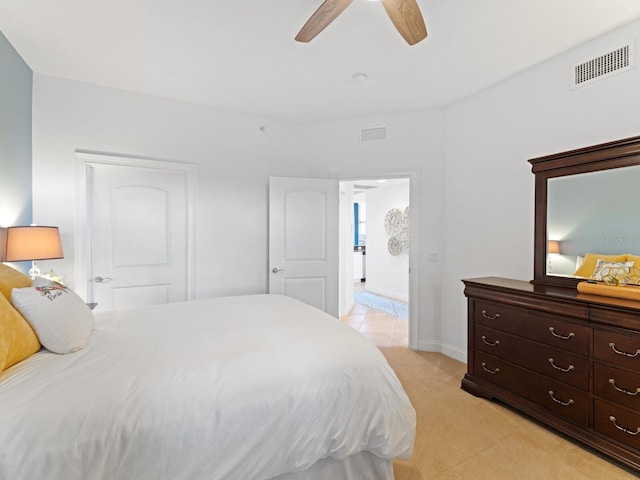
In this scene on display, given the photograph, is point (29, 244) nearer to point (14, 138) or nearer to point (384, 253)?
point (14, 138)

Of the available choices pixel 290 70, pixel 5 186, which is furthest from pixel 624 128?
pixel 5 186

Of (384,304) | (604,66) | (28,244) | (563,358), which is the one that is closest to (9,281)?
(28,244)

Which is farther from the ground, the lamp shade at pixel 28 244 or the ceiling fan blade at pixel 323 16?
the ceiling fan blade at pixel 323 16

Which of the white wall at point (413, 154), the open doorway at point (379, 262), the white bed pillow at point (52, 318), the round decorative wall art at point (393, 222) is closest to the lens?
the white bed pillow at point (52, 318)

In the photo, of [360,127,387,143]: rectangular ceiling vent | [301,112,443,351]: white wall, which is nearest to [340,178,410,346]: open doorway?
[301,112,443,351]: white wall

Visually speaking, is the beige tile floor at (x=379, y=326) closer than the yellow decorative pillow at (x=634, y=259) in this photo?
No

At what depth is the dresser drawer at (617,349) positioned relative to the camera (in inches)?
65.2

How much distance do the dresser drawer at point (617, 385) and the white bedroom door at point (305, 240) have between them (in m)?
2.48

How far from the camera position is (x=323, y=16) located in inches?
65.2

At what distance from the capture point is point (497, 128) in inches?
116

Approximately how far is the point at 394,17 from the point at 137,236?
2.88 meters

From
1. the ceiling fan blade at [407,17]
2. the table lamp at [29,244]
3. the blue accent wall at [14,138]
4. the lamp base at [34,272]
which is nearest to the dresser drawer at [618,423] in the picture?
the ceiling fan blade at [407,17]

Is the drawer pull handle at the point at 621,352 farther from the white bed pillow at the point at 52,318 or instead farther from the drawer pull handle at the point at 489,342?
the white bed pillow at the point at 52,318

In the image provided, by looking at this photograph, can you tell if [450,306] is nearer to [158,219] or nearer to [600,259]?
[600,259]
